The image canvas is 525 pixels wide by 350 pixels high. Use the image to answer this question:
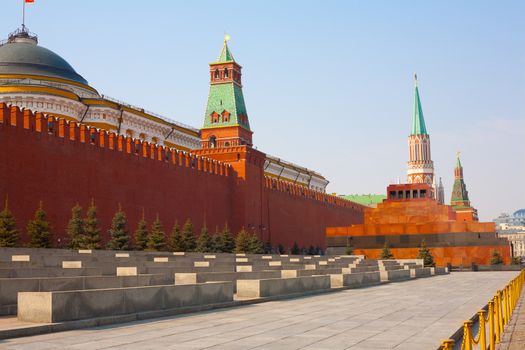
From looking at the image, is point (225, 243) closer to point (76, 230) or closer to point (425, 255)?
point (425, 255)

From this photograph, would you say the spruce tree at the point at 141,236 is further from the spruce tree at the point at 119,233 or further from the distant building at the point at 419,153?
the distant building at the point at 419,153

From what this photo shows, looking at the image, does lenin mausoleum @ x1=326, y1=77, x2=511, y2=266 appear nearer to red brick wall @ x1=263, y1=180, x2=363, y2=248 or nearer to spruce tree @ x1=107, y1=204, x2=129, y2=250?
red brick wall @ x1=263, y1=180, x2=363, y2=248

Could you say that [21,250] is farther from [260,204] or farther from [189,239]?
[260,204]

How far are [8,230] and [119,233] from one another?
6.61 m

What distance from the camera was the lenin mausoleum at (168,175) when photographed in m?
27.3

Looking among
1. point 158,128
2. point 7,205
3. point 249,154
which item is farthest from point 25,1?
point 7,205

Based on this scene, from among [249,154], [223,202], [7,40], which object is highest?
[7,40]

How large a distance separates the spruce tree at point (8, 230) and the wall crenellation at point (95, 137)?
4013 mm

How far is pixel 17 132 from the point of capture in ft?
85.5

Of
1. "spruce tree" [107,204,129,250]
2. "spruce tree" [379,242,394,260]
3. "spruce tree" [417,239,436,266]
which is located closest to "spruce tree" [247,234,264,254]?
"spruce tree" [379,242,394,260]

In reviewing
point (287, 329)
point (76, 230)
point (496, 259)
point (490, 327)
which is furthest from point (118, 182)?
point (490, 327)

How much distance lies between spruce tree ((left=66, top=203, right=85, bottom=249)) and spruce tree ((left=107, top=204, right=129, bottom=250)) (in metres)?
1.91

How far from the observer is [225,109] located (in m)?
56.7

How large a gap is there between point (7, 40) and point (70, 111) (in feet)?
36.5
